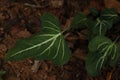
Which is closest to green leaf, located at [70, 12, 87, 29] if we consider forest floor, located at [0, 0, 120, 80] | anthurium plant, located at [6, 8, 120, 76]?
anthurium plant, located at [6, 8, 120, 76]

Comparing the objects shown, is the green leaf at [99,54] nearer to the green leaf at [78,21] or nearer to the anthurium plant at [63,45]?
the anthurium plant at [63,45]

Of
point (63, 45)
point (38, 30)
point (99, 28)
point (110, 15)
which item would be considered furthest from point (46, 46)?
point (110, 15)

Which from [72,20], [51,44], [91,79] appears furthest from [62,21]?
[91,79]

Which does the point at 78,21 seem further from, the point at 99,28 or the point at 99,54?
the point at 99,54

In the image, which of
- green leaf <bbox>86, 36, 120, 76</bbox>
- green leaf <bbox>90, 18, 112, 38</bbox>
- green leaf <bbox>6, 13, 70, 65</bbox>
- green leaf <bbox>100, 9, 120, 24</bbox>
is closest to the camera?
green leaf <bbox>6, 13, 70, 65</bbox>

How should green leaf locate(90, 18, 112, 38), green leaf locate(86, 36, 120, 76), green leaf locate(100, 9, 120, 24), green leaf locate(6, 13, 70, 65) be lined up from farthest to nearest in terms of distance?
green leaf locate(100, 9, 120, 24), green leaf locate(90, 18, 112, 38), green leaf locate(86, 36, 120, 76), green leaf locate(6, 13, 70, 65)

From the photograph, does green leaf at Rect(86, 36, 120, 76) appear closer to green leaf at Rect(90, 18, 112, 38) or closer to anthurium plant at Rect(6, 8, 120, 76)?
anthurium plant at Rect(6, 8, 120, 76)
